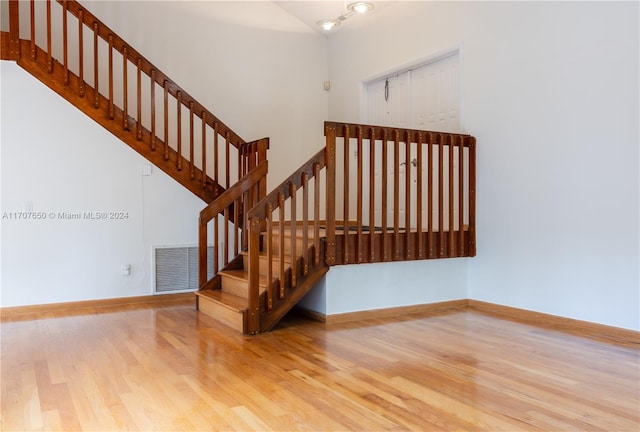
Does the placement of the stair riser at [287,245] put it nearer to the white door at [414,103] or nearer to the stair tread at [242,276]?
the stair tread at [242,276]

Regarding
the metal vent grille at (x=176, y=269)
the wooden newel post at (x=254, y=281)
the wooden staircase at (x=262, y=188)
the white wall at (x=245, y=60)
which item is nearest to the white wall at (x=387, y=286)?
the wooden staircase at (x=262, y=188)

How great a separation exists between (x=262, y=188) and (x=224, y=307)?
4.34 feet

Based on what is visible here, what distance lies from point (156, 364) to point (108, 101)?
2672mm

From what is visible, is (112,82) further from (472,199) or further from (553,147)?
(553,147)

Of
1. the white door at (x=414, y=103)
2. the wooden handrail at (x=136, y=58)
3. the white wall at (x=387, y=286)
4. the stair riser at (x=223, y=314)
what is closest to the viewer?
the stair riser at (x=223, y=314)

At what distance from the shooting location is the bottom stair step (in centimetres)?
385

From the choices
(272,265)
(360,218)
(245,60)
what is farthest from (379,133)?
(245,60)

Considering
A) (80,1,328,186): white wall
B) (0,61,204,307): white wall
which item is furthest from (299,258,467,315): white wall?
(80,1,328,186): white wall

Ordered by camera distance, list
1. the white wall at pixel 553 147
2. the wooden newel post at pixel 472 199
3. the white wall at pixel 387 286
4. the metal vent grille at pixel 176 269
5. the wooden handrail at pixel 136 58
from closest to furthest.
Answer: the white wall at pixel 553 147, the white wall at pixel 387 286, the wooden handrail at pixel 136 58, the wooden newel post at pixel 472 199, the metal vent grille at pixel 176 269

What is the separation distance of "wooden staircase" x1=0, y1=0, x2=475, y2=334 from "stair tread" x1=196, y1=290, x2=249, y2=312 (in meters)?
0.01

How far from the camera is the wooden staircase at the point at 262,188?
3945mm

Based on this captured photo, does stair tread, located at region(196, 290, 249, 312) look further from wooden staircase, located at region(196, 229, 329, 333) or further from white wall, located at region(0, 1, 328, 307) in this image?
white wall, located at region(0, 1, 328, 307)

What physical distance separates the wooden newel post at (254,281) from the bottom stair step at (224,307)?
6 centimetres

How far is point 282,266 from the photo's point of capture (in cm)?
386
